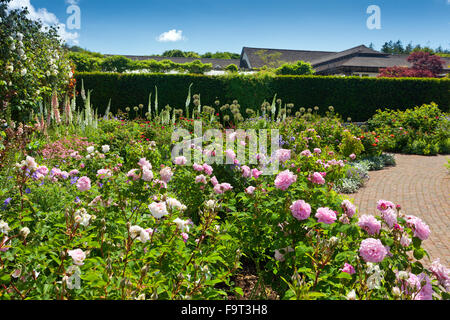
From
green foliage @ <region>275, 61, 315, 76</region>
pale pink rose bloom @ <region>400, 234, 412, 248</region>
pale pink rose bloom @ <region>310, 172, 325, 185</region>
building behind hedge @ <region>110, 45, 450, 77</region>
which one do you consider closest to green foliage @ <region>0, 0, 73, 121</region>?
pale pink rose bloom @ <region>310, 172, 325, 185</region>

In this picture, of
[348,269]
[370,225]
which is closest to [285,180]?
[370,225]

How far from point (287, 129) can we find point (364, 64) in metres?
28.2

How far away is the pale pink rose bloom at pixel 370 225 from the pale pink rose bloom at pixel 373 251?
0.31 m

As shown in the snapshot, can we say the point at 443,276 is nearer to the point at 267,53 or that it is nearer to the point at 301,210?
the point at 301,210

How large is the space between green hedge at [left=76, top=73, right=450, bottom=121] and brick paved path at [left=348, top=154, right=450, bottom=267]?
316 inches

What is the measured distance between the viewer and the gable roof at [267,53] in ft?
135

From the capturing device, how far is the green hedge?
48.2 feet

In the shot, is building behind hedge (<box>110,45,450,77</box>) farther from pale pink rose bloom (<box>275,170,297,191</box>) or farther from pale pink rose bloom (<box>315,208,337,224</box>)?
pale pink rose bloom (<box>315,208,337,224</box>)

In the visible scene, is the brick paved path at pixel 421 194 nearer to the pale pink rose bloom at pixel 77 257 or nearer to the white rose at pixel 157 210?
the white rose at pixel 157 210

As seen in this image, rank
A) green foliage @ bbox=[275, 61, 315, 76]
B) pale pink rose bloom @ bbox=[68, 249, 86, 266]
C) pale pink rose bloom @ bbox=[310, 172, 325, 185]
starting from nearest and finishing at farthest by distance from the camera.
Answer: pale pink rose bloom @ bbox=[68, 249, 86, 266], pale pink rose bloom @ bbox=[310, 172, 325, 185], green foliage @ bbox=[275, 61, 315, 76]

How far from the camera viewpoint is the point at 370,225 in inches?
78.9

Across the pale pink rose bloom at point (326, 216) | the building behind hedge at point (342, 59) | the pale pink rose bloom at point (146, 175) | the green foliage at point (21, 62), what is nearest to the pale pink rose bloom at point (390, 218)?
the pale pink rose bloom at point (326, 216)
